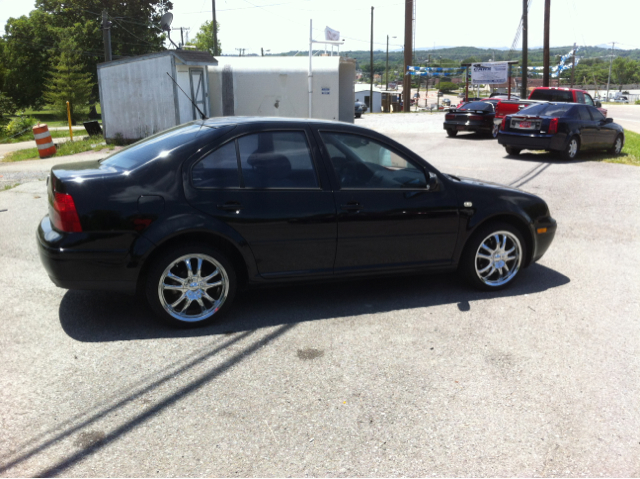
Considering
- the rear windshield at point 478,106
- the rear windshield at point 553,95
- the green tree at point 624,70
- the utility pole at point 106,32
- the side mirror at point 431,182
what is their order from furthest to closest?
the green tree at point 624,70
the utility pole at point 106,32
the rear windshield at point 478,106
the rear windshield at point 553,95
the side mirror at point 431,182

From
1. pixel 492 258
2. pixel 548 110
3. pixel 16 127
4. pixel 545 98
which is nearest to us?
pixel 492 258

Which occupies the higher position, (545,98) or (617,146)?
(545,98)

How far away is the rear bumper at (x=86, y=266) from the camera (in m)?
4.29

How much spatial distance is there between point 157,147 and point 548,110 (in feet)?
44.5

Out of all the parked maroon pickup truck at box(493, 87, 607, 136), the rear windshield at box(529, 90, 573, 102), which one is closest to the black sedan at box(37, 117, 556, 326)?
the parked maroon pickup truck at box(493, 87, 607, 136)

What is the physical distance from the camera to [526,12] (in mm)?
38719

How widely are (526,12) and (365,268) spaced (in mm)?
38834

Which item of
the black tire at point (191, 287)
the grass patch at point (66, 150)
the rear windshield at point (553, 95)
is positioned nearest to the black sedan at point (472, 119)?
the rear windshield at point (553, 95)

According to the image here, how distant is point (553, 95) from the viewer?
2297 centimetres

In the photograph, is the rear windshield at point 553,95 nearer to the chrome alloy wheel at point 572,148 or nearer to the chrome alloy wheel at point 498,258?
the chrome alloy wheel at point 572,148

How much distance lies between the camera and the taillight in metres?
4.27

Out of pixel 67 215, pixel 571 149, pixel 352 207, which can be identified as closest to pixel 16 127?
pixel 571 149

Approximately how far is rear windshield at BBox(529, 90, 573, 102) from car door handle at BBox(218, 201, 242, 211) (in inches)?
824

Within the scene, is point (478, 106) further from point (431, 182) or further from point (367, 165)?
point (367, 165)
